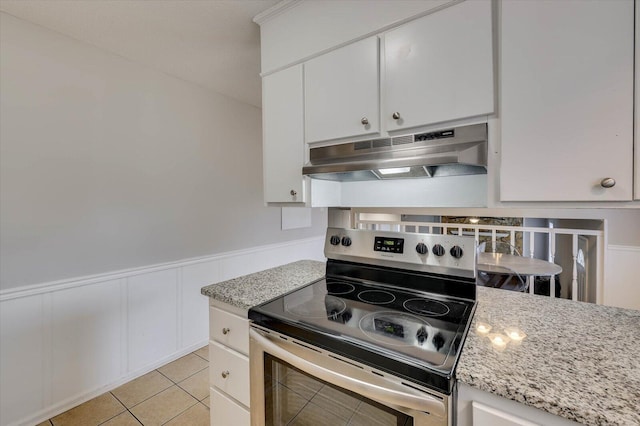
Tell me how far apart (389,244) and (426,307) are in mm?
347

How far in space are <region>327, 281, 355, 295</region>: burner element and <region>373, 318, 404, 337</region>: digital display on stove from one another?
0.34m

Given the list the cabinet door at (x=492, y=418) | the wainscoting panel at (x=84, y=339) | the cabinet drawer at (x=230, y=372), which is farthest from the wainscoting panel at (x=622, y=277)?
the wainscoting panel at (x=84, y=339)

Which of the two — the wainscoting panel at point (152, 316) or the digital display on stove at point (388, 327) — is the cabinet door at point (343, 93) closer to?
the digital display on stove at point (388, 327)

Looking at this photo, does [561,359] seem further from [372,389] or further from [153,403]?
[153,403]

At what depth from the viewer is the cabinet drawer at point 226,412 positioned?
1.23m

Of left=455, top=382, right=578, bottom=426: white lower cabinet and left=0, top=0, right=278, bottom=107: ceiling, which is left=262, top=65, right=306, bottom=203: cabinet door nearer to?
left=0, top=0, right=278, bottom=107: ceiling

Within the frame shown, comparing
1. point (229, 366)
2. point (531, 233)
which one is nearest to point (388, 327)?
point (229, 366)

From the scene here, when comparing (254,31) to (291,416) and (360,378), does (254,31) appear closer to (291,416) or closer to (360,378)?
(360,378)

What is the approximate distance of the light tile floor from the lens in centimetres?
174

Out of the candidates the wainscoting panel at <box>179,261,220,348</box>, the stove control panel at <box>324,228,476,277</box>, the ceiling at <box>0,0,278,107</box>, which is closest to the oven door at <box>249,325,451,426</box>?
the stove control panel at <box>324,228,476,277</box>

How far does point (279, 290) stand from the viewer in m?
1.39

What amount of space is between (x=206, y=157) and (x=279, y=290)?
1846mm

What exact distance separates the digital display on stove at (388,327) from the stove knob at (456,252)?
0.44 m

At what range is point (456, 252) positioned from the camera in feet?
3.95
